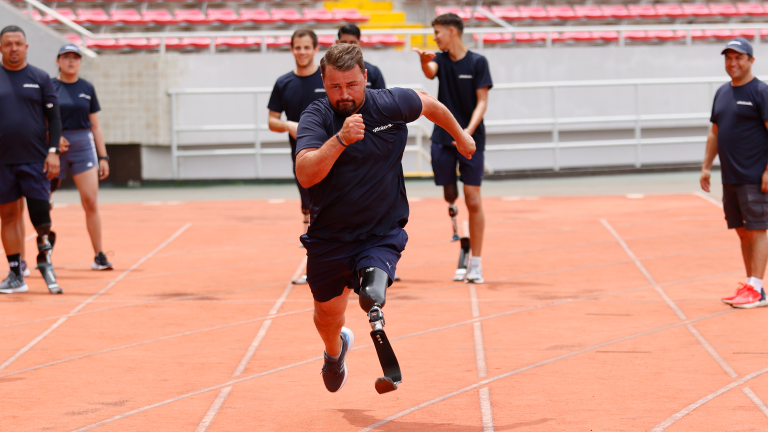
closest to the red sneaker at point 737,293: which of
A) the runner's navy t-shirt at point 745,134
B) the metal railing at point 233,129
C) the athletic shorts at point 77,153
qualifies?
the runner's navy t-shirt at point 745,134

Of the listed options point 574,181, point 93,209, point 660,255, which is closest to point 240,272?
point 93,209

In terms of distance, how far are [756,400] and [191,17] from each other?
18.9m

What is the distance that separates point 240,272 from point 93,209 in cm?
155

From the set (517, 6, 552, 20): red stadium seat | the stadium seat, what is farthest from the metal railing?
the stadium seat

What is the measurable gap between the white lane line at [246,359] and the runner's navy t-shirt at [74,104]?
2588 millimetres

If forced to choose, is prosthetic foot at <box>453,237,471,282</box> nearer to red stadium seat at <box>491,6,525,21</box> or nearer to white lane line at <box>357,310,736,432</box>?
white lane line at <box>357,310,736,432</box>

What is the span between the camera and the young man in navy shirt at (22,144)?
756 centimetres

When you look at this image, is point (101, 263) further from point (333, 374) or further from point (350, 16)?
point (350, 16)

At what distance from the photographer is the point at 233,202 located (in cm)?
1484

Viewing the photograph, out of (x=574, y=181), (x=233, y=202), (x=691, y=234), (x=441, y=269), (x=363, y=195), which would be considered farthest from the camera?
(x=574, y=181)

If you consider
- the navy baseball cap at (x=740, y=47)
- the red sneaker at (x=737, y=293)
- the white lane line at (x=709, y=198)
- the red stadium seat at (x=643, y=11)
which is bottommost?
the red sneaker at (x=737, y=293)

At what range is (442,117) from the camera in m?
4.57

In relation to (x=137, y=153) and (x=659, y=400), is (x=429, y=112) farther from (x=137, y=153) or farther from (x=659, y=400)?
(x=137, y=153)

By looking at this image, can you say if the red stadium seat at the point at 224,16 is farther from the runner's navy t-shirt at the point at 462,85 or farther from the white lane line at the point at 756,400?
the white lane line at the point at 756,400
